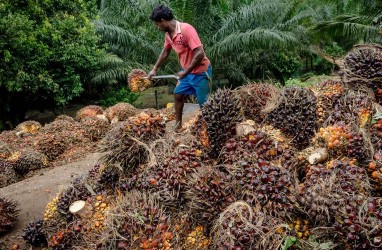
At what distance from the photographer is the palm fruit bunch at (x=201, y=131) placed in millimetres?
2857

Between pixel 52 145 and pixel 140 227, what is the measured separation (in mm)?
5194

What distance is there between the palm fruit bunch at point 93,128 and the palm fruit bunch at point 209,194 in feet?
18.6

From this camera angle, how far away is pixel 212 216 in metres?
2.24

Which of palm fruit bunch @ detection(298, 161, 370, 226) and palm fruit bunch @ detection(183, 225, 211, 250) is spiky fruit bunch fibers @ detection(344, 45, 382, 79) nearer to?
palm fruit bunch @ detection(298, 161, 370, 226)

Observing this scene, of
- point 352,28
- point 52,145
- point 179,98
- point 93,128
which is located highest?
point 179,98

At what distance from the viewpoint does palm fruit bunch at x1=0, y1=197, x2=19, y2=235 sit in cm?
378

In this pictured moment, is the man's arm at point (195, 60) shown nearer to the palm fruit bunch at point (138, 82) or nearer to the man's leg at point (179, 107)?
the man's leg at point (179, 107)

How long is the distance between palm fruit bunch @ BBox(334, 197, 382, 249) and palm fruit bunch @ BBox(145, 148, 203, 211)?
98cm

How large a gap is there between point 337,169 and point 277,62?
16.2m

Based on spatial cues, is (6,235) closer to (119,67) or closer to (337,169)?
(337,169)

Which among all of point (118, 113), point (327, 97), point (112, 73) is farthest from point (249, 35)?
point (327, 97)

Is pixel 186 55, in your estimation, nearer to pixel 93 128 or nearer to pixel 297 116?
pixel 297 116

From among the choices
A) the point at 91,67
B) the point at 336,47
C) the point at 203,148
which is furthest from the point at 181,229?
the point at 336,47

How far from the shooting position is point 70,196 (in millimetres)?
3068
